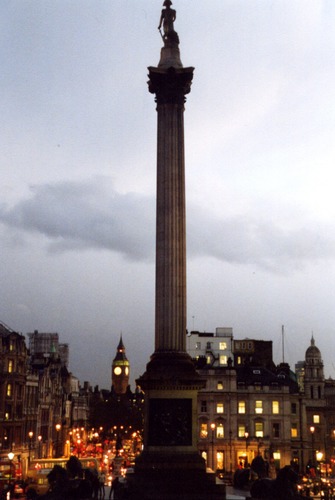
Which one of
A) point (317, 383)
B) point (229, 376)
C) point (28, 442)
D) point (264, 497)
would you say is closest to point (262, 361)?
point (317, 383)

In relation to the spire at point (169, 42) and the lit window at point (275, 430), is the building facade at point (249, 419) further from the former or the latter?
the spire at point (169, 42)

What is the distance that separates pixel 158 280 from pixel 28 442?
5008cm

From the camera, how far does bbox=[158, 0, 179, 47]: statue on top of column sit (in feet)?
168

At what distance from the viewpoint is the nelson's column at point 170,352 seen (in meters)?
40.8

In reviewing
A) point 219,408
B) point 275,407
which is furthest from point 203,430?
point 275,407

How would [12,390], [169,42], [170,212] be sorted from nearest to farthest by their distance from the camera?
[170,212] < [169,42] < [12,390]

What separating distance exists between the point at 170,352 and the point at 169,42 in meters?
23.2

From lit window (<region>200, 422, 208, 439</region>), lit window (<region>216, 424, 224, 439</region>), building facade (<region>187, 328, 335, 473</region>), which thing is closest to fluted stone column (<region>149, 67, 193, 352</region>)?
building facade (<region>187, 328, 335, 473</region>)

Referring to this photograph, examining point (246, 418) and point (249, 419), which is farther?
point (246, 418)

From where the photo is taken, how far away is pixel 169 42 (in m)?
51.2

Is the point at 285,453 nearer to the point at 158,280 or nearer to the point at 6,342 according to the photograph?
the point at 6,342

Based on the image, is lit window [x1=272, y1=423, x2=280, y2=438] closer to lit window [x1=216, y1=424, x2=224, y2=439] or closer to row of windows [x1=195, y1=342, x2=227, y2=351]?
lit window [x1=216, y1=424, x2=224, y2=439]

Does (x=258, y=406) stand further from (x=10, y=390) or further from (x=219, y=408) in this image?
(x=10, y=390)

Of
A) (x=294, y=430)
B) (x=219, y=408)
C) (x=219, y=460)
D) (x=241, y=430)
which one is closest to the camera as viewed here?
(x=219, y=460)
